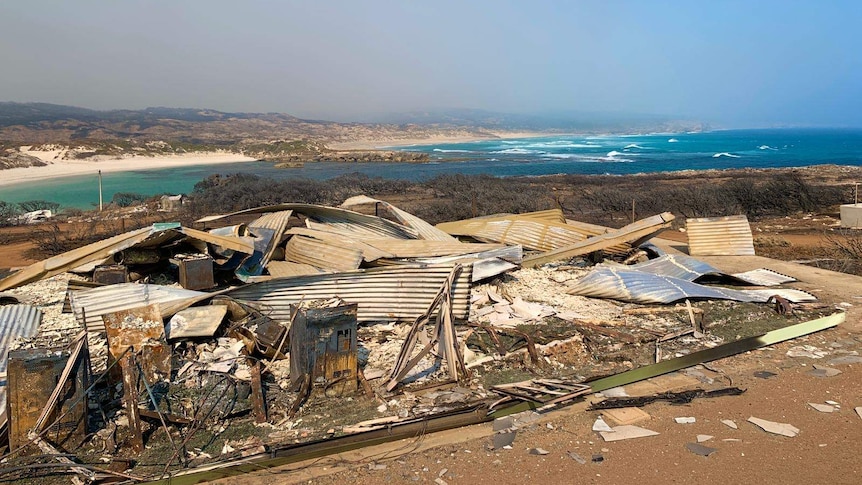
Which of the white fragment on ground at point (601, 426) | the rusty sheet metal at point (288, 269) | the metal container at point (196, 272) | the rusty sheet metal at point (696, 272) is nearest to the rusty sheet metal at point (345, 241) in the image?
the rusty sheet metal at point (288, 269)

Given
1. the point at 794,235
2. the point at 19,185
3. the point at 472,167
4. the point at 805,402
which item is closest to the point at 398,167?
the point at 472,167

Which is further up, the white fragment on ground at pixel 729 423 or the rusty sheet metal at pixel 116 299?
the rusty sheet metal at pixel 116 299

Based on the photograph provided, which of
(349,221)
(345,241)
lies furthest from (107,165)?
(345,241)

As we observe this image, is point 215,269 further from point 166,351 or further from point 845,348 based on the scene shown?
point 845,348

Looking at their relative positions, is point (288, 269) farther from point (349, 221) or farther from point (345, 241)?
point (349, 221)

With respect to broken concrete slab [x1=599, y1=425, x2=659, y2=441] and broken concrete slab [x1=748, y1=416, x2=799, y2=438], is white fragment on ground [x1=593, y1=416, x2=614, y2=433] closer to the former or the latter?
broken concrete slab [x1=599, y1=425, x2=659, y2=441]

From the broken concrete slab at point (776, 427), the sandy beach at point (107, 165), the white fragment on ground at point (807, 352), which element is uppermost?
the white fragment on ground at point (807, 352)

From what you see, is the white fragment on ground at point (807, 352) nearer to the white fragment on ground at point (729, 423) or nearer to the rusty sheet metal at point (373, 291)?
the white fragment on ground at point (729, 423)

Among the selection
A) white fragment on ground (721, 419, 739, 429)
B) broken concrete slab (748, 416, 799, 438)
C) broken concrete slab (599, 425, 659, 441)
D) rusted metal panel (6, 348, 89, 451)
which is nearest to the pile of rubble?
rusted metal panel (6, 348, 89, 451)
